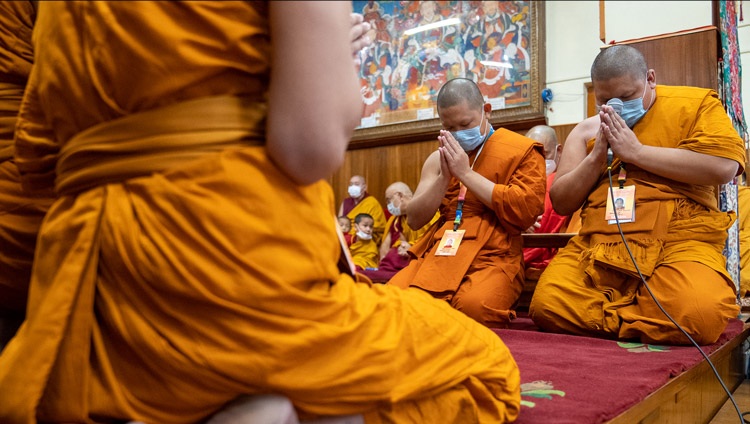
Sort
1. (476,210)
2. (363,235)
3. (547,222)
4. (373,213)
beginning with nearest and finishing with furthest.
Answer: (476,210) → (547,222) → (363,235) → (373,213)

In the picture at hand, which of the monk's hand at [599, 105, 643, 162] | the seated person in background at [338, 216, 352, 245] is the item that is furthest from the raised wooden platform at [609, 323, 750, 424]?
the seated person in background at [338, 216, 352, 245]

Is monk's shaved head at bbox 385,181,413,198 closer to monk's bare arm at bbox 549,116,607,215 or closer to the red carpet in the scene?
monk's bare arm at bbox 549,116,607,215

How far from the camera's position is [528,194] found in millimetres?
2656

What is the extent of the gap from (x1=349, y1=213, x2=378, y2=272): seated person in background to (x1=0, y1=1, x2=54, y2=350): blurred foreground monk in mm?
5065

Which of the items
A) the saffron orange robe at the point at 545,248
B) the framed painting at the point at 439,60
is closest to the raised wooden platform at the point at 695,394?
the saffron orange robe at the point at 545,248

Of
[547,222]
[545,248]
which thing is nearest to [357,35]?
[545,248]

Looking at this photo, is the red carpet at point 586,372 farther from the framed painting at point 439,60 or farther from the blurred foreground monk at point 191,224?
the framed painting at point 439,60

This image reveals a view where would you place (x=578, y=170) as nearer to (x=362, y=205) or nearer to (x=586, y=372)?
(x=586, y=372)

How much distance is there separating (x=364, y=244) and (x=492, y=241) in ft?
12.0

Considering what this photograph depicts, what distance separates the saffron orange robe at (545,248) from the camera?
3.65 metres

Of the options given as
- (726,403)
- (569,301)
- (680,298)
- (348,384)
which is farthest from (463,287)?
(348,384)

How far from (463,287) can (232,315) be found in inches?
76.8

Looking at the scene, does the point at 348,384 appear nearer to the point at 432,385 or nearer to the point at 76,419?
the point at 432,385

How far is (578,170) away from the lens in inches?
101
